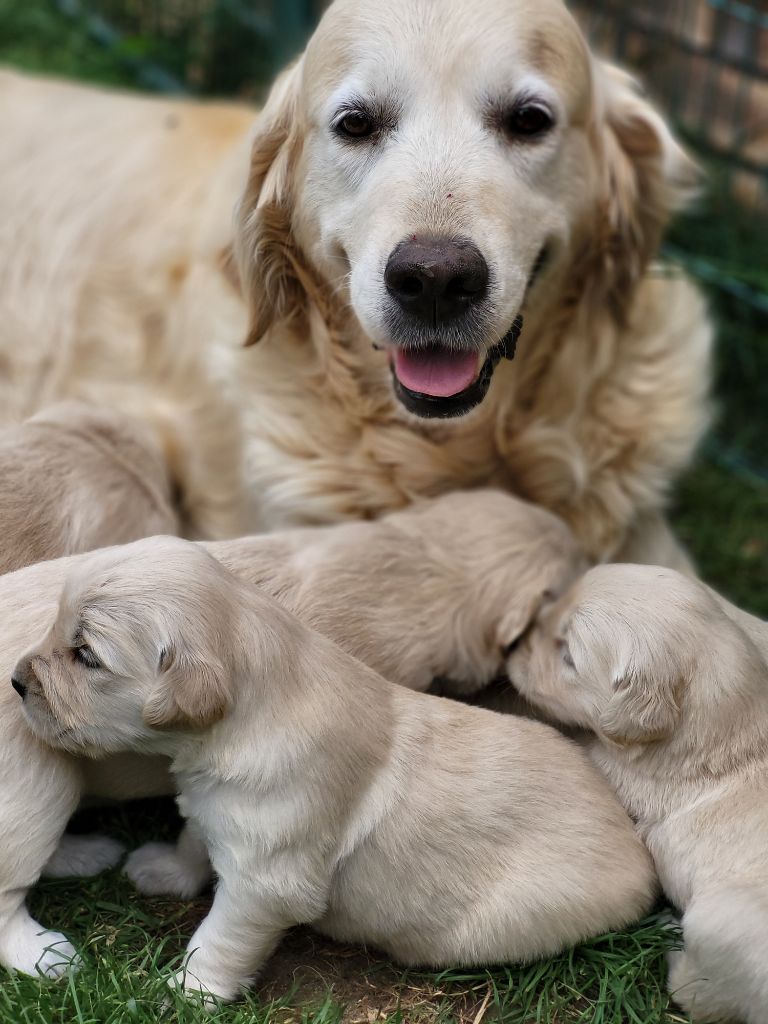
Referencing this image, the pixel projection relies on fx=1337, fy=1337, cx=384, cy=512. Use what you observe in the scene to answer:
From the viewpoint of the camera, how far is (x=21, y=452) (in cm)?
333

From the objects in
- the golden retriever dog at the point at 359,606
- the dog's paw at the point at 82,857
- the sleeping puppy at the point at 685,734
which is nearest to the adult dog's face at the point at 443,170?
the golden retriever dog at the point at 359,606

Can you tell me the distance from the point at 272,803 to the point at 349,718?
23 cm

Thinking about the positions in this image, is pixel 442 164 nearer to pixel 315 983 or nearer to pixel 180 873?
pixel 180 873

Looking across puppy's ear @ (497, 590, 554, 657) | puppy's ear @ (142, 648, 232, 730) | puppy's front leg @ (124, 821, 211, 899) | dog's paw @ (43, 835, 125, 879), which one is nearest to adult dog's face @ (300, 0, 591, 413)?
puppy's ear @ (497, 590, 554, 657)

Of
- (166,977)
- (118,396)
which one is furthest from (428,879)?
(118,396)

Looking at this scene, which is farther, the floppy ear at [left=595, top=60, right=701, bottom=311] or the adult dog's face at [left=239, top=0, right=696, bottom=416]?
the floppy ear at [left=595, top=60, right=701, bottom=311]

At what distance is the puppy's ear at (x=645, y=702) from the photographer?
9.16 ft

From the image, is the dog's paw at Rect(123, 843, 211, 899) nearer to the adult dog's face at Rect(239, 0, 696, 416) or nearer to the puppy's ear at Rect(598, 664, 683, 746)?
the puppy's ear at Rect(598, 664, 683, 746)

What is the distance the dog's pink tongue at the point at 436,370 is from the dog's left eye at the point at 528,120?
55 cm

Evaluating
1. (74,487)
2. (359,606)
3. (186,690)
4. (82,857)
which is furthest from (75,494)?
(186,690)

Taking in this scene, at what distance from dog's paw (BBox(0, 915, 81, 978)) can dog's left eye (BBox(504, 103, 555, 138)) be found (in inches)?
83.5

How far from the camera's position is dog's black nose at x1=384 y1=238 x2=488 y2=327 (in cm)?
296

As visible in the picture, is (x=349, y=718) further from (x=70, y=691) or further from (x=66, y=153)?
(x=66, y=153)

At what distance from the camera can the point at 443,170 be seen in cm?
311
